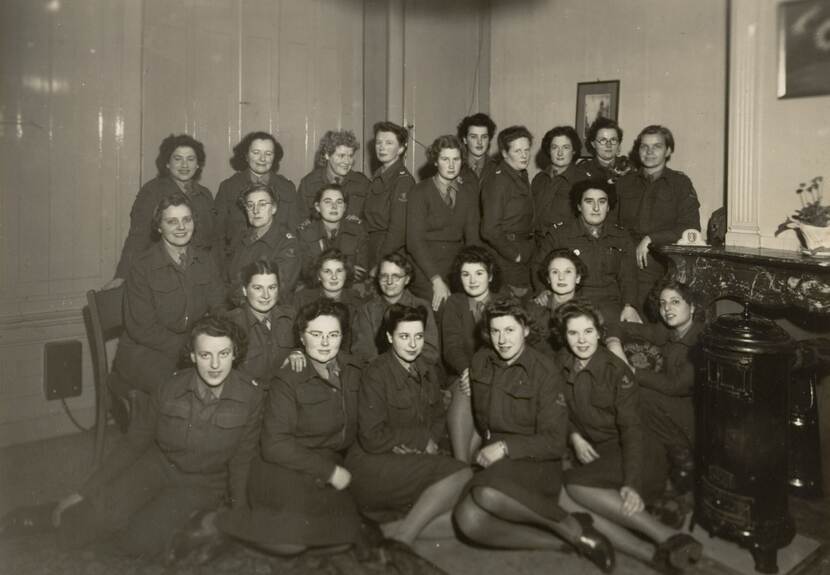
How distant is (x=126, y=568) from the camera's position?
8.25ft

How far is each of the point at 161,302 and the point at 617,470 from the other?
7.30 ft

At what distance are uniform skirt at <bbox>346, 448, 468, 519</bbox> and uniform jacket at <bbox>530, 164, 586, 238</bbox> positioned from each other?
1746 millimetres

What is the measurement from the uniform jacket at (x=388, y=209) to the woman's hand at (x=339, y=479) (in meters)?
1.48

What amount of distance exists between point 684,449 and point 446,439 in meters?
1.09

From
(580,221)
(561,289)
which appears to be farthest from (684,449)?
(580,221)

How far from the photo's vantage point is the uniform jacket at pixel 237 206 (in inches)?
158

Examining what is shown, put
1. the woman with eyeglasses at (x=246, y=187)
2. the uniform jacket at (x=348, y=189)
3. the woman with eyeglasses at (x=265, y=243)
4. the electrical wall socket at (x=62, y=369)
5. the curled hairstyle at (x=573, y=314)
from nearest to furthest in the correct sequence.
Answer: the curled hairstyle at (x=573, y=314)
the woman with eyeglasses at (x=265, y=243)
the electrical wall socket at (x=62, y=369)
the woman with eyeglasses at (x=246, y=187)
the uniform jacket at (x=348, y=189)

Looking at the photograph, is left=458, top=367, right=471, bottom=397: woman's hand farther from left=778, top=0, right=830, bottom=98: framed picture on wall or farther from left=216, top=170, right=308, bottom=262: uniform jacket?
left=778, top=0, right=830, bottom=98: framed picture on wall

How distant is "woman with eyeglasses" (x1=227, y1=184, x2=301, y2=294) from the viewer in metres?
3.57

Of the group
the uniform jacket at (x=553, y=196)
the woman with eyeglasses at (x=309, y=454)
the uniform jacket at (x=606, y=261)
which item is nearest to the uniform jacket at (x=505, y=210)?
the uniform jacket at (x=553, y=196)

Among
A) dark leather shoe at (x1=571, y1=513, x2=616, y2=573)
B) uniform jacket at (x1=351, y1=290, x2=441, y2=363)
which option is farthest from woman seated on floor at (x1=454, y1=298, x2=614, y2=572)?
uniform jacket at (x1=351, y1=290, x2=441, y2=363)

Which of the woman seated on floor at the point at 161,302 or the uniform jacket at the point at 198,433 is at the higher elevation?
the woman seated on floor at the point at 161,302

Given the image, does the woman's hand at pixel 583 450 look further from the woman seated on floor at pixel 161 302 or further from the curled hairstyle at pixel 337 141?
the curled hairstyle at pixel 337 141

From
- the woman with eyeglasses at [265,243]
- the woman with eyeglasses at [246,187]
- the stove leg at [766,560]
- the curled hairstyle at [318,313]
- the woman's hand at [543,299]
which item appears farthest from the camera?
the woman with eyeglasses at [246,187]
